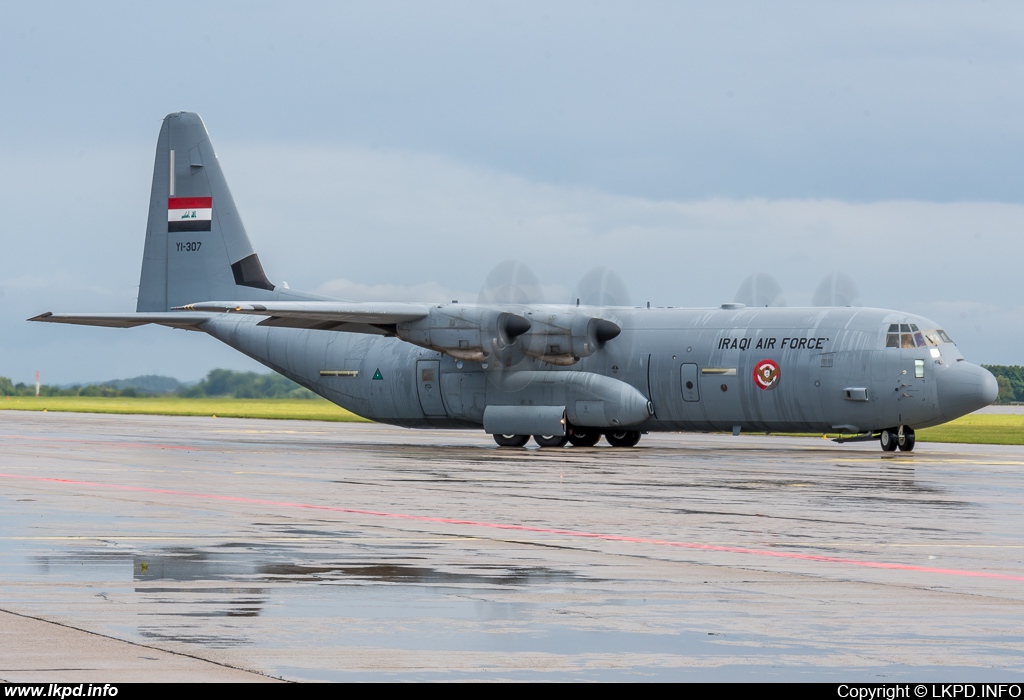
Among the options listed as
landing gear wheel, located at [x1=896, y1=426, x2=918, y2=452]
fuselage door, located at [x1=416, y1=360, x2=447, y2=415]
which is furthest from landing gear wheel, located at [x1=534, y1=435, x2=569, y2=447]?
landing gear wheel, located at [x1=896, y1=426, x2=918, y2=452]

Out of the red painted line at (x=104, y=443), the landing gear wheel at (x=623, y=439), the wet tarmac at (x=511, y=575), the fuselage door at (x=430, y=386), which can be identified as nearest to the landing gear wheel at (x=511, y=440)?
the fuselage door at (x=430, y=386)

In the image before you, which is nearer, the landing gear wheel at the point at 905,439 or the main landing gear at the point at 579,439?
the landing gear wheel at the point at 905,439

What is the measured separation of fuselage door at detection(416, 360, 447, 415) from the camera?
37625 mm

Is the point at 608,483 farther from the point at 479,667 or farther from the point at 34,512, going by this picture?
the point at 479,667

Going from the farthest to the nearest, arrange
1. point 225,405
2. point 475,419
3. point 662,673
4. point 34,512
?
point 225,405
point 475,419
point 34,512
point 662,673

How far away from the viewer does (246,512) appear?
17188mm

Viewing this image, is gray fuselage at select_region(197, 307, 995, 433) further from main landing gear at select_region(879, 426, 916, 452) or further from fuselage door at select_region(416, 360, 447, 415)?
main landing gear at select_region(879, 426, 916, 452)

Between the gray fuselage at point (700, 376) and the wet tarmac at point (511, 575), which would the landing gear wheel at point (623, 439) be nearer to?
the gray fuselage at point (700, 376)

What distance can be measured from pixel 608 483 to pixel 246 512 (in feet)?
25.6

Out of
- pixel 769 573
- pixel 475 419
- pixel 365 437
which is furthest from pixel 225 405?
pixel 769 573

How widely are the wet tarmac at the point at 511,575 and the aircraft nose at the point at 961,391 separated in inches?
258

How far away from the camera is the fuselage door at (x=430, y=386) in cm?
3762

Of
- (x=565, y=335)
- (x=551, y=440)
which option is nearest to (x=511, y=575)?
(x=565, y=335)

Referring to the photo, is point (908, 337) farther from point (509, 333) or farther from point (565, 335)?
point (509, 333)
